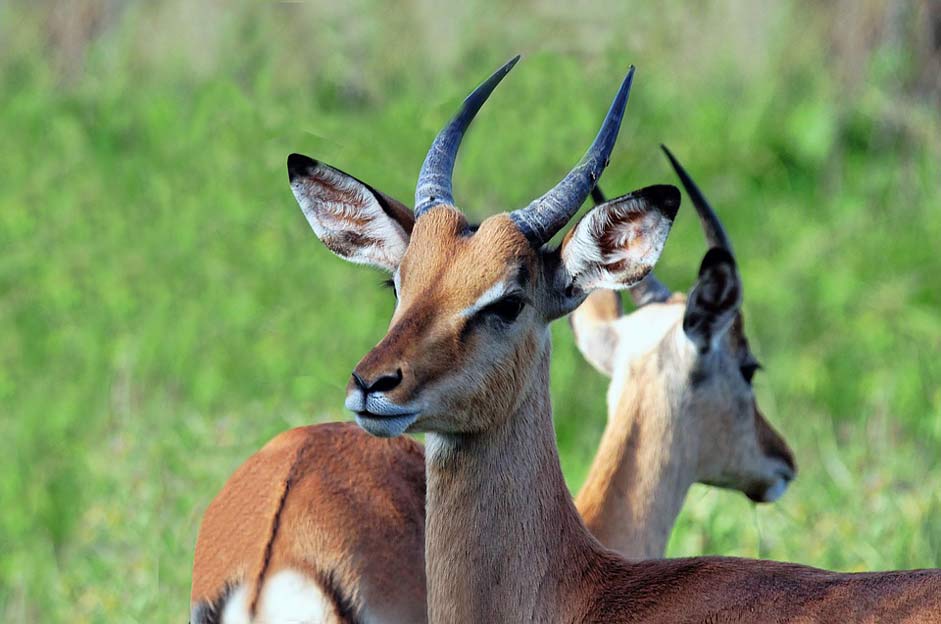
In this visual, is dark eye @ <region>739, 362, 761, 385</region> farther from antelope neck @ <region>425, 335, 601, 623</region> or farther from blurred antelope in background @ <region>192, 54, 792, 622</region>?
antelope neck @ <region>425, 335, 601, 623</region>

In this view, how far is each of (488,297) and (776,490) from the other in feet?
6.88

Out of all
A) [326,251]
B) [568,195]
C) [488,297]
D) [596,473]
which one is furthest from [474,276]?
[326,251]

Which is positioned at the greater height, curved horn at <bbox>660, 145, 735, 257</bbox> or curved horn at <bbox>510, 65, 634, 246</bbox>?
curved horn at <bbox>510, 65, 634, 246</bbox>

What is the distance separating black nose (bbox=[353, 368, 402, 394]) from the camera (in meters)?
3.09

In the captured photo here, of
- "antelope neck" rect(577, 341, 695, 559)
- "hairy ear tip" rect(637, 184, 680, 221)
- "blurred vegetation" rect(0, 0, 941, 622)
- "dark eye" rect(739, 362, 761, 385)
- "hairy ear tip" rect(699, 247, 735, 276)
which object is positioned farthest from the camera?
"blurred vegetation" rect(0, 0, 941, 622)

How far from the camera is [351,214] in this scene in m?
3.86

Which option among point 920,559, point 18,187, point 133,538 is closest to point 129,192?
point 18,187

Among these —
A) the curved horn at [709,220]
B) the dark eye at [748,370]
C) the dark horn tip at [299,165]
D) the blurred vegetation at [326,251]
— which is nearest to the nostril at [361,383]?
the dark horn tip at [299,165]

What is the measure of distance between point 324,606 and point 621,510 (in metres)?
1.20

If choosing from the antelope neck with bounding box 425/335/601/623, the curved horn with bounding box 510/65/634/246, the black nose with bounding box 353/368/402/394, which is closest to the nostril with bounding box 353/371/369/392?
the black nose with bounding box 353/368/402/394

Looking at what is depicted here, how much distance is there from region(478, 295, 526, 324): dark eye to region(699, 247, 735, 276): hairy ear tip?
3.67ft

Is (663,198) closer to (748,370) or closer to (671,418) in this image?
(671,418)

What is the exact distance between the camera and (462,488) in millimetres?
3504

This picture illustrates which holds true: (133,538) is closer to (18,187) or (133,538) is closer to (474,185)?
(474,185)
